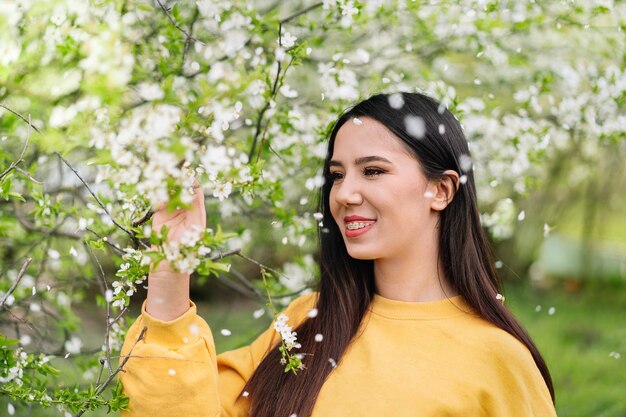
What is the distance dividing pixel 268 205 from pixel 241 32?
0.82 meters

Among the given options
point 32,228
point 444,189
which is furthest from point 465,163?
point 32,228

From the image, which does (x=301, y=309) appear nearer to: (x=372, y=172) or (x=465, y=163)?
(x=372, y=172)

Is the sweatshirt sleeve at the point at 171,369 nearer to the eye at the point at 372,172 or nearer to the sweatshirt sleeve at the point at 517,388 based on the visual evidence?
the eye at the point at 372,172

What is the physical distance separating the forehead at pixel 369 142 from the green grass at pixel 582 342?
149cm

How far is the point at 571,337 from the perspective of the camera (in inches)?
266

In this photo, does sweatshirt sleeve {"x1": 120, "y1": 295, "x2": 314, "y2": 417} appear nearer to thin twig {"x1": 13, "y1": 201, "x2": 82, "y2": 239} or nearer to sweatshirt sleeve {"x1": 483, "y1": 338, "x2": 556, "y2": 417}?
sweatshirt sleeve {"x1": 483, "y1": 338, "x2": 556, "y2": 417}

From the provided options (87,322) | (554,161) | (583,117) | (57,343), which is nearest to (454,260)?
(583,117)

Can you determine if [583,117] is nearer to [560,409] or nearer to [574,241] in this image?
[560,409]

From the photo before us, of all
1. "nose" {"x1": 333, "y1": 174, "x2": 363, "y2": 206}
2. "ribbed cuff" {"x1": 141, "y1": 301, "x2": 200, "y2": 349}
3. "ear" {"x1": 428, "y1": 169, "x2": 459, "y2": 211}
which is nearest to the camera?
"ribbed cuff" {"x1": 141, "y1": 301, "x2": 200, "y2": 349}

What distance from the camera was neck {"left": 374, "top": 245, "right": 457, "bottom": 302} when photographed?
2.25m

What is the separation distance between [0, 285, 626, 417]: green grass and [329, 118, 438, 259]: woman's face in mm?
1855

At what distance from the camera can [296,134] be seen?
121 inches

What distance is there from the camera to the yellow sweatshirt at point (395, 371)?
1.94m

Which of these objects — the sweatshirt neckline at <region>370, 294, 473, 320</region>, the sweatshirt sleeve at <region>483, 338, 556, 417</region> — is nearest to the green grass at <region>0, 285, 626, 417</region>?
the sweatshirt neckline at <region>370, 294, 473, 320</region>
